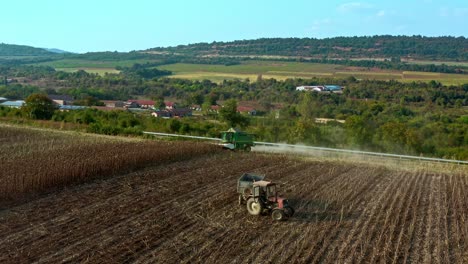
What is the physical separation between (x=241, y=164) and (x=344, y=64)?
116951 millimetres

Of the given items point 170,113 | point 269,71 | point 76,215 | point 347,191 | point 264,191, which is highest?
point 264,191

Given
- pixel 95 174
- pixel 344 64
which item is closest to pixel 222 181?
pixel 95 174

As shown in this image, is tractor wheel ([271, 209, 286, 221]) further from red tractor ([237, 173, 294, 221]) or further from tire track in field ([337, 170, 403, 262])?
tire track in field ([337, 170, 403, 262])

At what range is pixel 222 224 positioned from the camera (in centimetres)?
1532

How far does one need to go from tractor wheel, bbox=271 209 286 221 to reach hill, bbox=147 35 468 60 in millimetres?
139393

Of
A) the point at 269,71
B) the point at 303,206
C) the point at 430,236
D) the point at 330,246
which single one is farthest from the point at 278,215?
the point at 269,71

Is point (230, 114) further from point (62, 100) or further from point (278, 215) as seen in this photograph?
point (278, 215)

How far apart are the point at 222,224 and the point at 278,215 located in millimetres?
1771

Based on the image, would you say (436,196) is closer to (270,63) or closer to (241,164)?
(241,164)

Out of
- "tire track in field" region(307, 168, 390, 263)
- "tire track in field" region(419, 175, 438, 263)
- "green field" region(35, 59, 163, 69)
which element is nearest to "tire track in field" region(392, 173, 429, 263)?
"tire track in field" region(419, 175, 438, 263)

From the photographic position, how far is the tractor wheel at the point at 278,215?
16.0 m

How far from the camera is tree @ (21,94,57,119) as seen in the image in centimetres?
4978

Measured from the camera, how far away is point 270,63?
145m

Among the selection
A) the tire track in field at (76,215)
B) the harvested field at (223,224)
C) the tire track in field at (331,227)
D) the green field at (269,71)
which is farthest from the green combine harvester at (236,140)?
the green field at (269,71)
